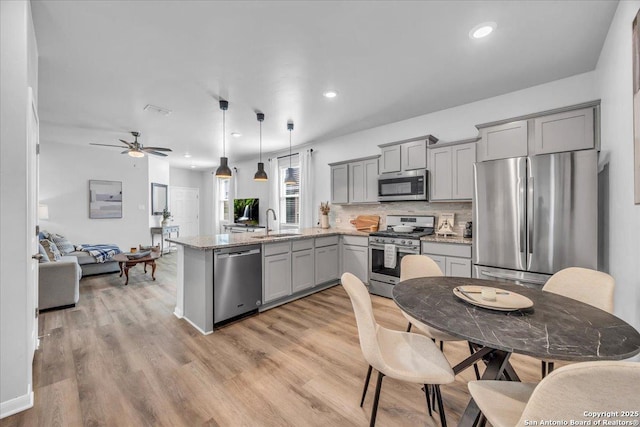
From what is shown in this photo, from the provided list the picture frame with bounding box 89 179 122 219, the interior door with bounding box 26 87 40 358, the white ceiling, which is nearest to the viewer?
the interior door with bounding box 26 87 40 358

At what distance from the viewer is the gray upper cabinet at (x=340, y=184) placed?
483cm

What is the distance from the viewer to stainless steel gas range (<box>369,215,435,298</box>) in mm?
3686

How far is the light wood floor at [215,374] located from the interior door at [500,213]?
966 millimetres

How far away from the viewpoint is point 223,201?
333 inches

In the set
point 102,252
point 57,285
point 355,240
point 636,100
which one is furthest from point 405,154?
point 102,252

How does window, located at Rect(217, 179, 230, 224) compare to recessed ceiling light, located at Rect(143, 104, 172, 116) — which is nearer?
recessed ceiling light, located at Rect(143, 104, 172, 116)

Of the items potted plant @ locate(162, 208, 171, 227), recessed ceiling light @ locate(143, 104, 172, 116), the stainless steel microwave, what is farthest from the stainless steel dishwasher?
potted plant @ locate(162, 208, 171, 227)

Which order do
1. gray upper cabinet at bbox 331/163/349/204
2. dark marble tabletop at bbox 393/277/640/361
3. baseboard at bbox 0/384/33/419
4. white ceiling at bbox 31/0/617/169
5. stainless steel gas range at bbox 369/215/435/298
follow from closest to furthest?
dark marble tabletop at bbox 393/277/640/361, baseboard at bbox 0/384/33/419, white ceiling at bbox 31/0/617/169, stainless steel gas range at bbox 369/215/435/298, gray upper cabinet at bbox 331/163/349/204

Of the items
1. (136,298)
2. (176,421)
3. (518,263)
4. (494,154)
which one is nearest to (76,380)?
(176,421)

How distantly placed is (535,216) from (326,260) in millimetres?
2700

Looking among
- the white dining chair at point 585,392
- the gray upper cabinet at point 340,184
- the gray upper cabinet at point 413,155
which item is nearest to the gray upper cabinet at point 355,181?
the gray upper cabinet at point 340,184

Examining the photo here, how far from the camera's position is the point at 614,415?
72 centimetres

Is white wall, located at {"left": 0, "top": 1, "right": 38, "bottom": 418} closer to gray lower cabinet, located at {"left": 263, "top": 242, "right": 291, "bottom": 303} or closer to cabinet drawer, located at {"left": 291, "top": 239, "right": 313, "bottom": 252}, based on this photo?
gray lower cabinet, located at {"left": 263, "top": 242, "right": 291, "bottom": 303}

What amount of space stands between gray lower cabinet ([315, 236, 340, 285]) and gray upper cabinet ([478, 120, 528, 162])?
2391 millimetres
